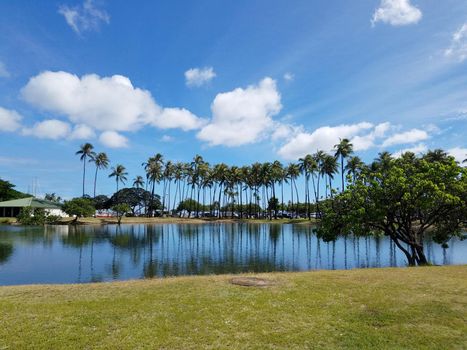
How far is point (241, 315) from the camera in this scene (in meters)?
9.60

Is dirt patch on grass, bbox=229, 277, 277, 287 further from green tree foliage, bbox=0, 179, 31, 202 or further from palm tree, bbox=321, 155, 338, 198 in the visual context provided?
green tree foliage, bbox=0, 179, 31, 202

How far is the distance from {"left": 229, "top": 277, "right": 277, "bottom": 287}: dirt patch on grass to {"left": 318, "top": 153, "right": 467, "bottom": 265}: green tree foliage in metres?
10.8

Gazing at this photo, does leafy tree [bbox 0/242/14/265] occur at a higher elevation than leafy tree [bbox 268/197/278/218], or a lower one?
lower

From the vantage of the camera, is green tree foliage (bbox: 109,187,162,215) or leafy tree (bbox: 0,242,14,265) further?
green tree foliage (bbox: 109,187,162,215)

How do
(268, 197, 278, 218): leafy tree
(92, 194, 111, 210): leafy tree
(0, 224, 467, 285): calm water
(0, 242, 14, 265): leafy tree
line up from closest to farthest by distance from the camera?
(0, 224, 467, 285): calm water, (0, 242, 14, 265): leafy tree, (268, 197, 278, 218): leafy tree, (92, 194, 111, 210): leafy tree

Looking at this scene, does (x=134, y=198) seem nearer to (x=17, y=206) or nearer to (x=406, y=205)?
(x=17, y=206)

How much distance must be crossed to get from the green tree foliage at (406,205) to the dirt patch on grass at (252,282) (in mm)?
10799

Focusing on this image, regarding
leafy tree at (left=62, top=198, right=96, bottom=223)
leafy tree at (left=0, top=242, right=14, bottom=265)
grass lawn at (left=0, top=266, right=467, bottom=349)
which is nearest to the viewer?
grass lawn at (left=0, top=266, right=467, bottom=349)

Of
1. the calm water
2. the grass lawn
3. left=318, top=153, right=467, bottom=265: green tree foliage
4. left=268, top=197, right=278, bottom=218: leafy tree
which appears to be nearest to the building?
the calm water

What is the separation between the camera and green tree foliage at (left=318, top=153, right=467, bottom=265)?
72.3 ft

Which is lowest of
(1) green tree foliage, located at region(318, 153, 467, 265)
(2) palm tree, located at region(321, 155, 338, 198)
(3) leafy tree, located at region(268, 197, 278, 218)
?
(1) green tree foliage, located at region(318, 153, 467, 265)

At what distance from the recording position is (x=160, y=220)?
98938mm

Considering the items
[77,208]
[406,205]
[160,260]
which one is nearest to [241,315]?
[406,205]

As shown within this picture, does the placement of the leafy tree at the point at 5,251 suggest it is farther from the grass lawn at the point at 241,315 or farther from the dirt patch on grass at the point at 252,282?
the dirt patch on grass at the point at 252,282
